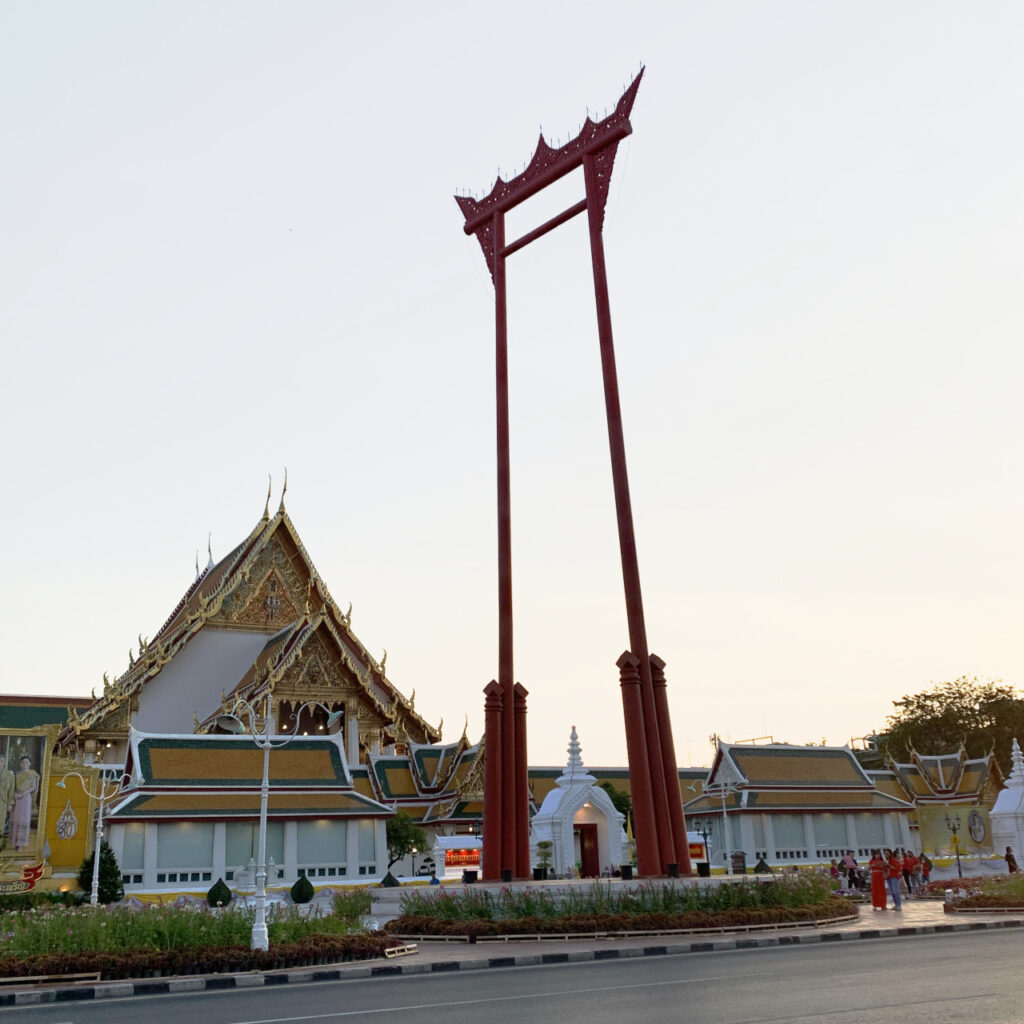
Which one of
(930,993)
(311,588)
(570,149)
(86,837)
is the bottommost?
(930,993)

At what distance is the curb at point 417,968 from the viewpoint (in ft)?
36.9

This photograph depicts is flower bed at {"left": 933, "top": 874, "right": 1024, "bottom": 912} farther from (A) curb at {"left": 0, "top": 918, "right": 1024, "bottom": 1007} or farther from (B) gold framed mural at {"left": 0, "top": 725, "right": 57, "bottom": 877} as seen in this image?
(B) gold framed mural at {"left": 0, "top": 725, "right": 57, "bottom": 877}

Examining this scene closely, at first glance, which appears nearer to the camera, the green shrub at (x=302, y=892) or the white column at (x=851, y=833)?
the green shrub at (x=302, y=892)

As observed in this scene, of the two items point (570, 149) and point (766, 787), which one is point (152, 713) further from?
point (570, 149)

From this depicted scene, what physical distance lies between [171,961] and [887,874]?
16665mm

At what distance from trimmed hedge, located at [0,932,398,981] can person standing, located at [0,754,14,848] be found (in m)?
15.2

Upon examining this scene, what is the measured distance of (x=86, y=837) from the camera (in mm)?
26641

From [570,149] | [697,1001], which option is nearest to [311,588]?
[570,149]

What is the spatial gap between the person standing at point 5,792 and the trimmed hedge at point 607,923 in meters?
13.2

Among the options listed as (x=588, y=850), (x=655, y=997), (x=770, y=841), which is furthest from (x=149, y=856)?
(x=655, y=997)

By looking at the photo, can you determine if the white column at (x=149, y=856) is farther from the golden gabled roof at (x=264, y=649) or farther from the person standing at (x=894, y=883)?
the person standing at (x=894, y=883)

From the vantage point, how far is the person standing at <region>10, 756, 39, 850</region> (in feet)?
85.4

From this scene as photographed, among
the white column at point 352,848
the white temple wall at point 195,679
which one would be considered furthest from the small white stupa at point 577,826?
the white temple wall at point 195,679

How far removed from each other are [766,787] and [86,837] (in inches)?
832
